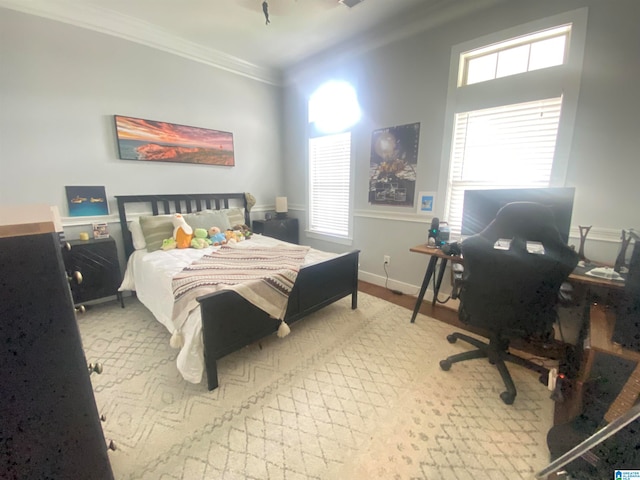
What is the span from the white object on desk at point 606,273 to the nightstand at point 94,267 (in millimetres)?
4077

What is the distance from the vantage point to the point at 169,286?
6.74ft

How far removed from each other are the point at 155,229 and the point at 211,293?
1743 millimetres

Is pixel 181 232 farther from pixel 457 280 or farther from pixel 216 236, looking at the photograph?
pixel 457 280

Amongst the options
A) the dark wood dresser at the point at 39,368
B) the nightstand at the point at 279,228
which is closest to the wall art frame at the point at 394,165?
the nightstand at the point at 279,228

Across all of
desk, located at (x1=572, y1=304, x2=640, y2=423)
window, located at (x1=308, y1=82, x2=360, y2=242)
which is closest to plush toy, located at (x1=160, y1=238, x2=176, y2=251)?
window, located at (x1=308, y1=82, x2=360, y2=242)

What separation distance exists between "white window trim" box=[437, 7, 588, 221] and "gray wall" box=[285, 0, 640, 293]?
47 mm

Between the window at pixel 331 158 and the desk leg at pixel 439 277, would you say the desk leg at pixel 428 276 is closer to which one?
the desk leg at pixel 439 277

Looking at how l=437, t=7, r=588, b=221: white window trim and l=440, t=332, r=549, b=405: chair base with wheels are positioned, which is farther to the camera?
l=437, t=7, r=588, b=221: white window trim

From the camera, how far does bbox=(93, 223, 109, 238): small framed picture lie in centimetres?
281

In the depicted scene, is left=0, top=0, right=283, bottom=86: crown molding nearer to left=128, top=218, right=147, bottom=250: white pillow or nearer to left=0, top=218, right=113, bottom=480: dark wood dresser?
left=128, top=218, right=147, bottom=250: white pillow

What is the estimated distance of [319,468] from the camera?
1.28m

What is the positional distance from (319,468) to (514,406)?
1.26 metres

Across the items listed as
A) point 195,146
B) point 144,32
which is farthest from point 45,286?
point 144,32

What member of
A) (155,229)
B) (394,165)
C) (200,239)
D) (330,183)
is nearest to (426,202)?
(394,165)
